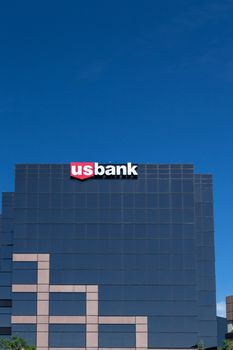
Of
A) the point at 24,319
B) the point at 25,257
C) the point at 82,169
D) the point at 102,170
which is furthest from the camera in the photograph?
the point at 102,170

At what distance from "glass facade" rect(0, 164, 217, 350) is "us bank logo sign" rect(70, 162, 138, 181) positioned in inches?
45.7

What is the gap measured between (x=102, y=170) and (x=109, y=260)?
60.6ft

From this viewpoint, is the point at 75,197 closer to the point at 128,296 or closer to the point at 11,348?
the point at 128,296

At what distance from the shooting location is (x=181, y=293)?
6467 inches

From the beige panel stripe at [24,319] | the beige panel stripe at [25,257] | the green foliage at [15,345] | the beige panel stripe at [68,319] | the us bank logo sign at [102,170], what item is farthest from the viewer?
the us bank logo sign at [102,170]

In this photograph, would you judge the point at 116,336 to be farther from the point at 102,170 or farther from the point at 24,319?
the point at 102,170

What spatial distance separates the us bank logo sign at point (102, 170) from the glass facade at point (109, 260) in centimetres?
116

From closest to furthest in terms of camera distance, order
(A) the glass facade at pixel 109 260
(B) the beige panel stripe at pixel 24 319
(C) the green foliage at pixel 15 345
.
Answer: (C) the green foliage at pixel 15 345, (B) the beige panel stripe at pixel 24 319, (A) the glass facade at pixel 109 260

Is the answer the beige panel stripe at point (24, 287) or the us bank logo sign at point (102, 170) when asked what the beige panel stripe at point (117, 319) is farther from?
the us bank logo sign at point (102, 170)

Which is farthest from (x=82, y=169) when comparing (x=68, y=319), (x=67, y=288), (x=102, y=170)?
(x=68, y=319)

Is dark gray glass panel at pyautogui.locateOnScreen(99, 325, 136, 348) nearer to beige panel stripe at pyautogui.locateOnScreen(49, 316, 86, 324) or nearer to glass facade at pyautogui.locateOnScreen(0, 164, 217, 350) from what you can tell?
glass facade at pyautogui.locateOnScreen(0, 164, 217, 350)

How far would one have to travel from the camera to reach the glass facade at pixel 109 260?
162 metres

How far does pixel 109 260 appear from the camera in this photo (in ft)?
542

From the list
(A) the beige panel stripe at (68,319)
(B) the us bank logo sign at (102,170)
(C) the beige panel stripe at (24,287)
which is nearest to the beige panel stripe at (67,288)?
(C) the beige panel stripe at (24,287)
